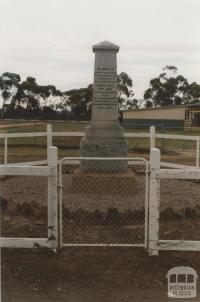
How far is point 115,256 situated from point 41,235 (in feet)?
3.83

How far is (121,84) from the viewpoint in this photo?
285 ft

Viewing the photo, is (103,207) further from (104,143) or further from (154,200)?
(154,200)

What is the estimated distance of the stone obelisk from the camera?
1151cm

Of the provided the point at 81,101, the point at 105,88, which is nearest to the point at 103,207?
the point at 105,88

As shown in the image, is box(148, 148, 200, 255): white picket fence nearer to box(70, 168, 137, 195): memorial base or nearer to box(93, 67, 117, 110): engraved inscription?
box(70, 168, 137, 195): memorial base

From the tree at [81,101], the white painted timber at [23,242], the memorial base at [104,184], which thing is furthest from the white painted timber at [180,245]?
the tree at [81,101]

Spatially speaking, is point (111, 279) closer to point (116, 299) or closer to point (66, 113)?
point (116, 299)

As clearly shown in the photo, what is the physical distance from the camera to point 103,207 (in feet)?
30.5

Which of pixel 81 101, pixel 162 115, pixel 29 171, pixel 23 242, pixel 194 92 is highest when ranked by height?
pixel 194 92

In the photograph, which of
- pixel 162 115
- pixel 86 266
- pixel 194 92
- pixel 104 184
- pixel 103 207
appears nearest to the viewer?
pixel 86 266

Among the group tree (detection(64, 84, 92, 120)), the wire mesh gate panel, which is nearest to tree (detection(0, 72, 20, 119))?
tree (detection(64, 84, 92, 120))

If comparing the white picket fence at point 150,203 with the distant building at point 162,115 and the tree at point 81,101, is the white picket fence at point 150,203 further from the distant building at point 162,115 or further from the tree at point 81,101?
the tree at point 81,101

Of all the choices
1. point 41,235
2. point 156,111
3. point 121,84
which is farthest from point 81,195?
point 121,84

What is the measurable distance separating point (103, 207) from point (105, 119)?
3.02 metres
